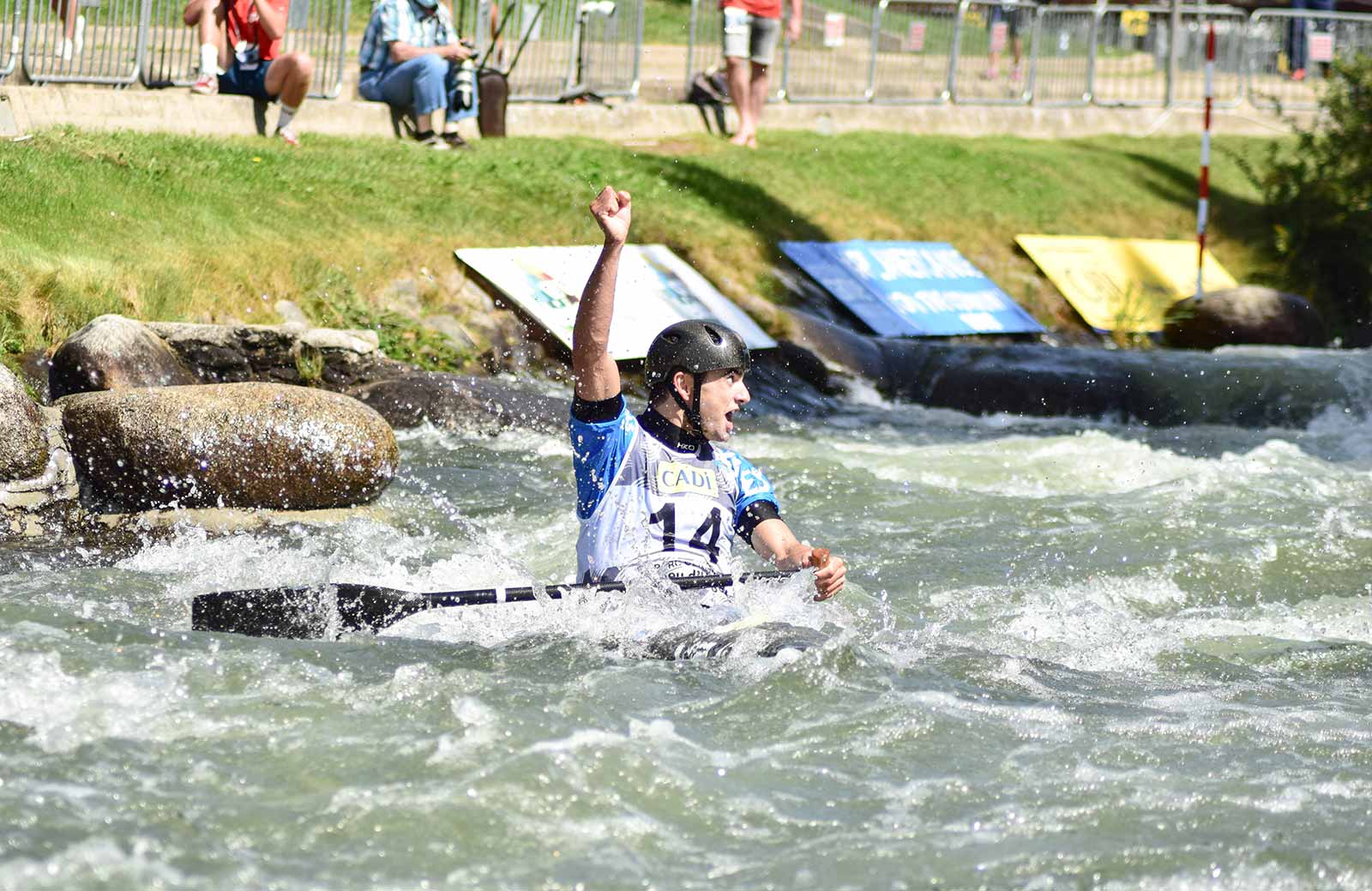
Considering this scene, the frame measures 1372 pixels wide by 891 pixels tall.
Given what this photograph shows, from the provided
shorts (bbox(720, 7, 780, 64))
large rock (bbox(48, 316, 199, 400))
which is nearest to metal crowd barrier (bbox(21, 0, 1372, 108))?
shorts (bbox(720, 7, 780, 64))

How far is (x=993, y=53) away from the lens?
21.8 metres

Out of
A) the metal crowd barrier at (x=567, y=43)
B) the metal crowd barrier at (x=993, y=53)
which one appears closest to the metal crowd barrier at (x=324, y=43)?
the metal crowd barrier at (x=567, y=43)

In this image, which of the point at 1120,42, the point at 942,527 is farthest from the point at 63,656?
the point at 1120,42

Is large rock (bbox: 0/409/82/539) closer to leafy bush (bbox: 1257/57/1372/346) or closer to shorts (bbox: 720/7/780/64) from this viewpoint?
shorts (bbox: 720/7/780/64)

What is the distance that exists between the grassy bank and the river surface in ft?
10.1

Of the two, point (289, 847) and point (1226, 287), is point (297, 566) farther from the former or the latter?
point (1226, 287)

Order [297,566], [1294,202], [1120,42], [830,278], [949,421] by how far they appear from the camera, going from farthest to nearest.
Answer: [1120,42]
[1294,202]
[830,278]
[949,421]
[297,566]

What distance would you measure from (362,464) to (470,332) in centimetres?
360

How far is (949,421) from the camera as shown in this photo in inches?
502

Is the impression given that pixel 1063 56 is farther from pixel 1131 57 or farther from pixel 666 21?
pixel 666 21

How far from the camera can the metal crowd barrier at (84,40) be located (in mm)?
12195

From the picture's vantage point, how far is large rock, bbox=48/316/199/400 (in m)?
8.70

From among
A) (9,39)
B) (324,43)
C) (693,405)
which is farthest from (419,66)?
(693,405)

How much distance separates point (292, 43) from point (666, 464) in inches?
385
